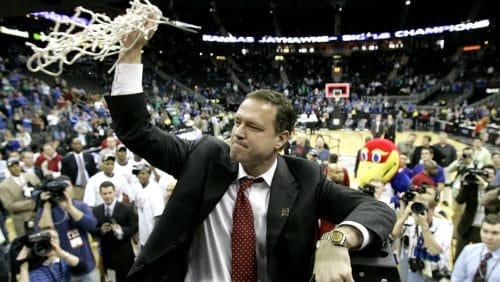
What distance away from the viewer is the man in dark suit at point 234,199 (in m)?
1.40

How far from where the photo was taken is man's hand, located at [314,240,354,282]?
0.98 m

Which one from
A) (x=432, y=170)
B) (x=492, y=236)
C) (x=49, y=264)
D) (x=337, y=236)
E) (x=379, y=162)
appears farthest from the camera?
(x=432, y=170)

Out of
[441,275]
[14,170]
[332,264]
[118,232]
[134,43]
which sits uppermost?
[134,43]

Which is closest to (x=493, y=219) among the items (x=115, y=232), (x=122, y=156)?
(x=115, y=232)

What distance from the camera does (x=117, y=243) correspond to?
13.5ft

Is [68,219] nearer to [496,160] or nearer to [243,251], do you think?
[243,251]

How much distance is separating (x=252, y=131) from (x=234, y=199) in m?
0.28

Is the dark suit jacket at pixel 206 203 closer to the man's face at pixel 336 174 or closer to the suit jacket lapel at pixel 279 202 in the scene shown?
the suit jacket lapel at pixel 279 202

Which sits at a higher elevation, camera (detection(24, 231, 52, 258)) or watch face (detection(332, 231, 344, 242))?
watch face (detection(332, 231, 344, 242))

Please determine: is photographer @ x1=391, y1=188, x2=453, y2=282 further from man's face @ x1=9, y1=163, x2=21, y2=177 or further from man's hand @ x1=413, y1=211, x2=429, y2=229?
man's face @ x1=9, y1=163, x2=21, y2=177

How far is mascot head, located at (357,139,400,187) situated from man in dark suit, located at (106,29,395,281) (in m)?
3.00

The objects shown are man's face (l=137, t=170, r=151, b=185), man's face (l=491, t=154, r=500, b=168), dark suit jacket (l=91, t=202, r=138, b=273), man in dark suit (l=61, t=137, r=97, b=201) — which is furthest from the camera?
man in dark suit (l=61, t=137, r=97, b=201)

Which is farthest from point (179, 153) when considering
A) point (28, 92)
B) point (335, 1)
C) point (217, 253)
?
point (335, 1)

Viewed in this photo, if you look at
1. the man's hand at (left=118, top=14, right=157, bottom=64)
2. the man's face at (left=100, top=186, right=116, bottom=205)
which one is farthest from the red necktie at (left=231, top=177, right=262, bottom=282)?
the man's face at (left=100, top=186, right=116, bottom=205)
